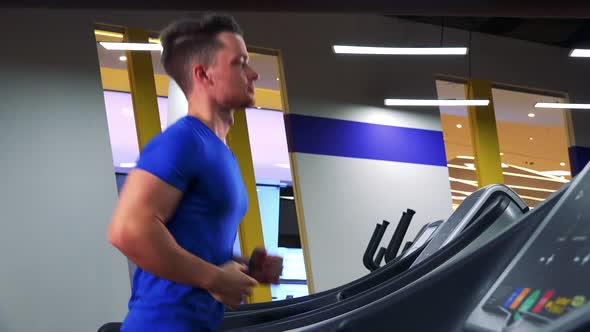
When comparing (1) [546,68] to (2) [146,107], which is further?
(1) [546,68]

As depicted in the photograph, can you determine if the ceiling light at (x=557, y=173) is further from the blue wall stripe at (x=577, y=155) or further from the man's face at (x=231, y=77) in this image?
the man's face at (x=231, y=77)

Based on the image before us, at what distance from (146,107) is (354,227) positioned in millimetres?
2510

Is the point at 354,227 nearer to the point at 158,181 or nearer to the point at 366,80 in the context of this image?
the point at 366,80

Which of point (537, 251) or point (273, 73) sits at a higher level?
point (273, 73)

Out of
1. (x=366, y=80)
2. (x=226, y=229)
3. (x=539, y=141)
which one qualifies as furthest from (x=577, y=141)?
(x=226, y=229)

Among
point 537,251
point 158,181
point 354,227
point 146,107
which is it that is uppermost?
point 146,107

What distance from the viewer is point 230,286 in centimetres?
167

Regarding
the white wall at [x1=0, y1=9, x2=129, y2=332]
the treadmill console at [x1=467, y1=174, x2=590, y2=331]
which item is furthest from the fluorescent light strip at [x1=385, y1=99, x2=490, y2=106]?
the treadmill console at [x1=467, y1=174, x2=590, y2=331]

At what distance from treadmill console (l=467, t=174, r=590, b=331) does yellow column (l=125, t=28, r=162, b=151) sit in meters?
8.08

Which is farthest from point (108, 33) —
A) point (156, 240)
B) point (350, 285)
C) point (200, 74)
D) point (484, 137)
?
point (156, 240)

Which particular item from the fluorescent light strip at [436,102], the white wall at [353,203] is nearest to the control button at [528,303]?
the white wall at [353,203]

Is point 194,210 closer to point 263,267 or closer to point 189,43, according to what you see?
point 263,267

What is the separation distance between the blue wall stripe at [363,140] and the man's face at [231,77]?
8.19 meters

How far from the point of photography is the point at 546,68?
1210cm
